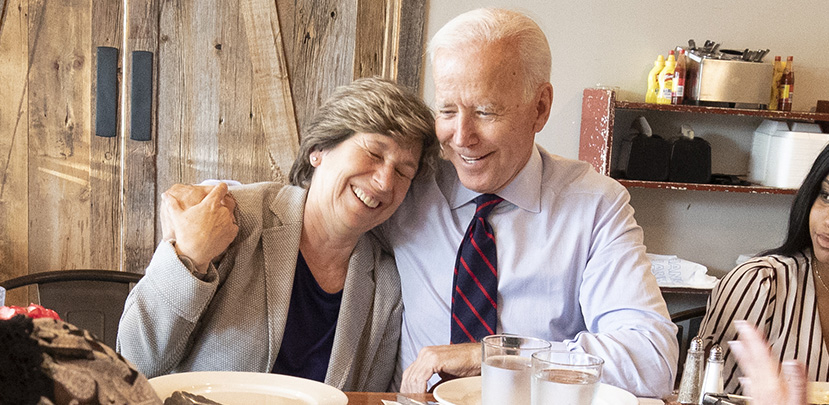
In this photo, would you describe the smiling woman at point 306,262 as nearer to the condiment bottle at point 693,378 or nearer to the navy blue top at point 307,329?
the navy blue top at point 307,329

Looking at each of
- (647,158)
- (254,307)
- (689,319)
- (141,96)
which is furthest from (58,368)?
(647,158)

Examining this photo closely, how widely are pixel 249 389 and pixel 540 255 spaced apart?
0.83 m

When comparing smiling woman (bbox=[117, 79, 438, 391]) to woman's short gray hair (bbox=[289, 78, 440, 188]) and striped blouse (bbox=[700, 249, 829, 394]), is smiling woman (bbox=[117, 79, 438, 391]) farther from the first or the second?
striped blouse (bbox=[700, 249, 829, 394])

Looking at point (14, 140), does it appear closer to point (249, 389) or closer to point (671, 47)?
point (249, 389)

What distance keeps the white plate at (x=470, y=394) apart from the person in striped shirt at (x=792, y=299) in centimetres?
102

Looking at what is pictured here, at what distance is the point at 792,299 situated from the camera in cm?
223

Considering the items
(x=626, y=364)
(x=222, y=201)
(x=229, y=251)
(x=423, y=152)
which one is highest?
(x=423, y=152)

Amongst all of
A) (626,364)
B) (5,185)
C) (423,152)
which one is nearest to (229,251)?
(423,152)

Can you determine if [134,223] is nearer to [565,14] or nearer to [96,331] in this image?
[96,331]

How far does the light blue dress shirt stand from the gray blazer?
7 centimetres

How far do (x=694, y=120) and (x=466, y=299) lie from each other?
105 inches

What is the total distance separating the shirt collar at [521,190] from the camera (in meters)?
1.83

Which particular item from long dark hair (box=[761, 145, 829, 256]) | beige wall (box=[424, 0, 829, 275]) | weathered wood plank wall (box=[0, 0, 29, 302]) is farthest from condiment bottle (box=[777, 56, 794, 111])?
weathered wood plank wall (box=[0, 0, 29, 302])

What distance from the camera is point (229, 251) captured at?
5.50 ft
